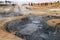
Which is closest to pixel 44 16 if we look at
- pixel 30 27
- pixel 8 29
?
pixel 30 27

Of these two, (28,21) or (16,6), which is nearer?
(28,21)

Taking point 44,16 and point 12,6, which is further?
point 12,6

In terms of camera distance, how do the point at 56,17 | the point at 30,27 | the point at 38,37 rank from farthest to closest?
the point at 56,17
the point at 30,27
the point at 38,37

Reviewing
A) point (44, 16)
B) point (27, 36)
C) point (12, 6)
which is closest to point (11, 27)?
point (27, 36)

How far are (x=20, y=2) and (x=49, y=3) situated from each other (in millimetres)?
285

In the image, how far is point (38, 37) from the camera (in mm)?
741

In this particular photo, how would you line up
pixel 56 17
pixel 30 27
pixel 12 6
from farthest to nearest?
pixel 12 6 → pixel 56 17 → pixel 30 27

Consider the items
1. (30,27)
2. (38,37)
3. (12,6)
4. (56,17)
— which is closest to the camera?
(38,37)

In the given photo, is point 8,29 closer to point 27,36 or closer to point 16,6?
point 27,36

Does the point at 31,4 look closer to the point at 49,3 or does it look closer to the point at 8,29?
the point at 49,3

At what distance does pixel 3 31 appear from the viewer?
0.78 metres

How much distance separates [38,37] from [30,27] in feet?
0.45

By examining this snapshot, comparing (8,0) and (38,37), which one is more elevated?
(8,0)

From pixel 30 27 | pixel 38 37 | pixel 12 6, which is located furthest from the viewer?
pixel 12 6
